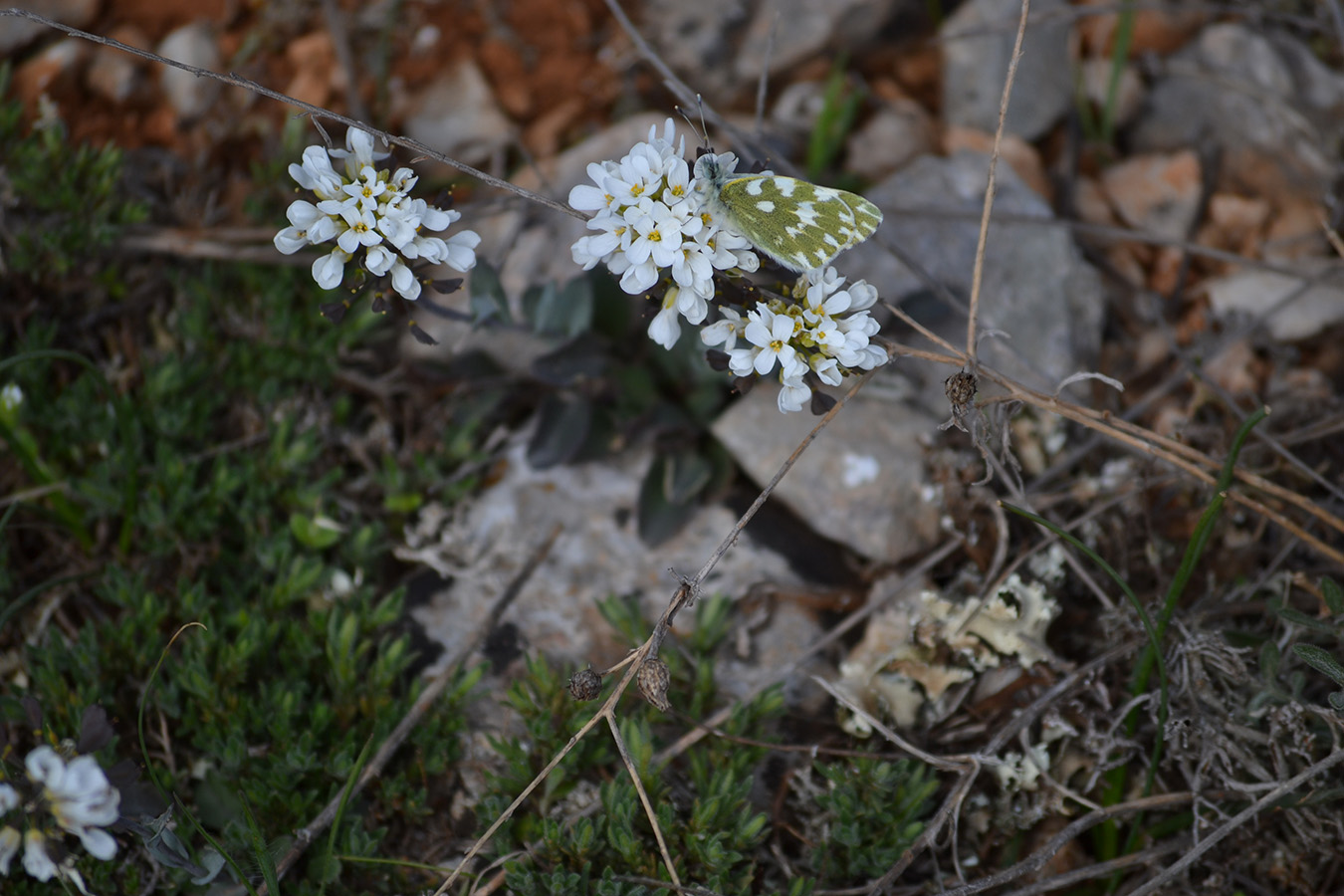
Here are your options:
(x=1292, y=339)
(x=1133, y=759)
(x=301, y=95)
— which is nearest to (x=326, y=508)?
(x=301, y=95)

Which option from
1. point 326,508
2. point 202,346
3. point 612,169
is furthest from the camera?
point 202,346

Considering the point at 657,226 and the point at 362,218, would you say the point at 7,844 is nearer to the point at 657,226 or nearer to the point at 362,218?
the point at 362,218

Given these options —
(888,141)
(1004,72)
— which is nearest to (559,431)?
(888,141)

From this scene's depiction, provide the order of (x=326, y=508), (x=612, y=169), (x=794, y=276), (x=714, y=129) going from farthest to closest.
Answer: (x=714, y=129)
(x=326, y=508)
(x=794, y=276)
(x=612, y=169)

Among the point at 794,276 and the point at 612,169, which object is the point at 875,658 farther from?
the point at 612,169

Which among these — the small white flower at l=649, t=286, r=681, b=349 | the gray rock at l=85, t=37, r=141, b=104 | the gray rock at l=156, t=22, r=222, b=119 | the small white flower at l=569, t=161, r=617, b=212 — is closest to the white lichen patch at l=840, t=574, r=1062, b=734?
the small white flower at l=649, t=286, r=681, b=349
